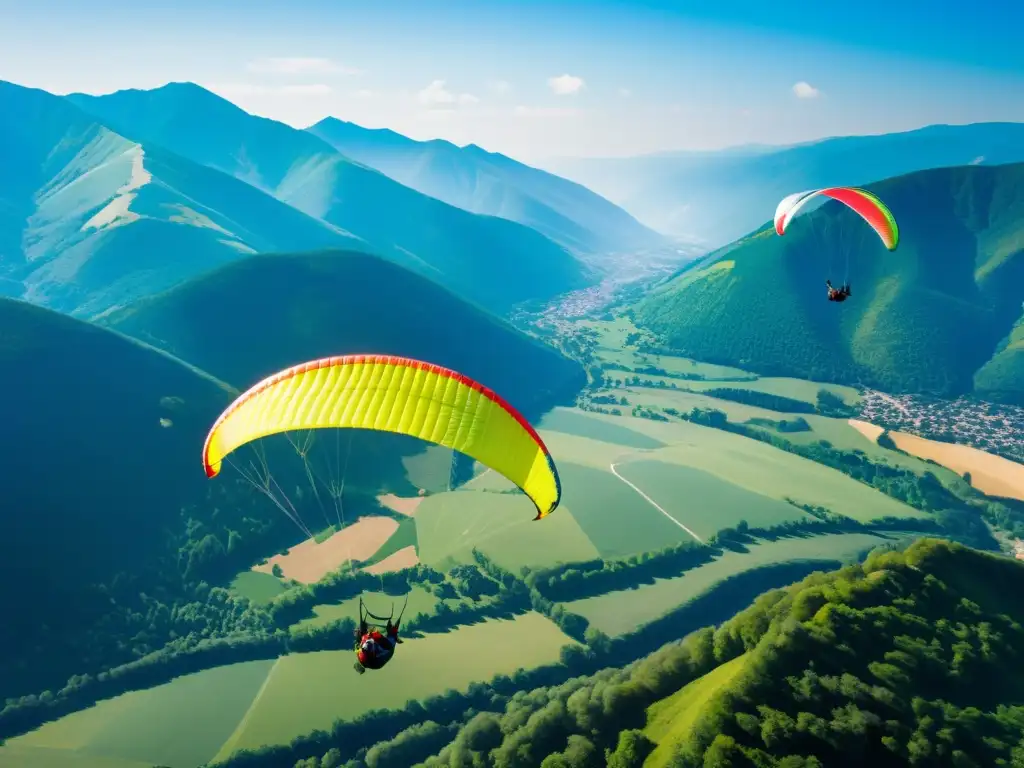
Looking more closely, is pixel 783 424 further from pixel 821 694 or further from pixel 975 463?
pixel 821 694

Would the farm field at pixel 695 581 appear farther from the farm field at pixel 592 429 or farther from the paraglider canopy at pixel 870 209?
the paraglider canopy at pixel 870 209

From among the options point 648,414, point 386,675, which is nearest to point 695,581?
point 386,675

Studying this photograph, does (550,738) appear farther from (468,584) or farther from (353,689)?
(468,584)

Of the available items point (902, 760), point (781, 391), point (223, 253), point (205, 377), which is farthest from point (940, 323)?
point (223, 253)

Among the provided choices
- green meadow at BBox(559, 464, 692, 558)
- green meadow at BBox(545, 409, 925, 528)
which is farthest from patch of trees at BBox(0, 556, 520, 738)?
green meadow at BBox(545, 409, 925, 528)

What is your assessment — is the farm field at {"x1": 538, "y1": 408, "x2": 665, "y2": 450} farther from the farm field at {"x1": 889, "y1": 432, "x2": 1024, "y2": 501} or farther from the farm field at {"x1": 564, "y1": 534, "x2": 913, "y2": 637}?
the farm field at {"x1": 889, "y1": 432, "x2": 1024, "y2": 501}

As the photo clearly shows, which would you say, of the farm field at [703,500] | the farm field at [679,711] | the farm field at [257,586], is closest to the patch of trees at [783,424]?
the farm field at [703,500]
